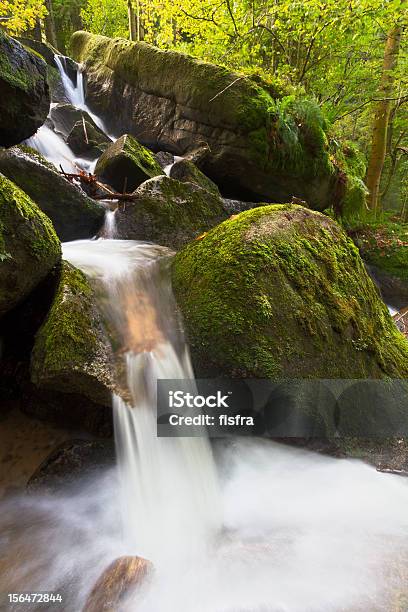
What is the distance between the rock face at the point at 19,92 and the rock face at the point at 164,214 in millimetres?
1523

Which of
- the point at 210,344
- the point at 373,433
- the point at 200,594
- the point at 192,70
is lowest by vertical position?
the point at 200,594

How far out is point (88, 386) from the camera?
2670mm

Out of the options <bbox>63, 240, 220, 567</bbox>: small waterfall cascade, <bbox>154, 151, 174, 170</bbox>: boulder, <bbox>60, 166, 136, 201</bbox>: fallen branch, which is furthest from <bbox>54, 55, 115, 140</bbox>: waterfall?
<bbox>63, 240, 220, 567</bbox>: small waterfall cascade

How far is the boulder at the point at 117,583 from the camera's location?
1.95 meters

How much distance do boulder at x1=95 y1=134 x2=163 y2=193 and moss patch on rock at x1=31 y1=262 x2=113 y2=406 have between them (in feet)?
11.0

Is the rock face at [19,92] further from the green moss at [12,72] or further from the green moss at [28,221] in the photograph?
the green moss at [28,221]

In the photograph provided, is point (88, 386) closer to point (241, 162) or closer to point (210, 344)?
point (210, 344)

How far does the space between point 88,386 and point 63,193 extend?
10.1ft

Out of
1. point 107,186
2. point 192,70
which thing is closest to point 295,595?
point 107,186

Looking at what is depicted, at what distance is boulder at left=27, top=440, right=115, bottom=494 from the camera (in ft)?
9.16

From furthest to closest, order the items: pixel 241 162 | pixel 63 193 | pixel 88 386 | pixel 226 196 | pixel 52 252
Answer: pixel 226 196 → pixel 241 162 → pixel 63 193 → pixel 52 252 → pixel 88 386

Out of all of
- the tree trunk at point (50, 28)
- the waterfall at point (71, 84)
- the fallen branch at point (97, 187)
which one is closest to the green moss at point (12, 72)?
the fallen branch at point (97, 187)

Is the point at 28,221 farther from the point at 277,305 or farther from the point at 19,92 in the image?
the point at 19,92

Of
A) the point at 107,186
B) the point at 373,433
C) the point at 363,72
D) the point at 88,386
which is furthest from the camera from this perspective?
the point at 363,72
